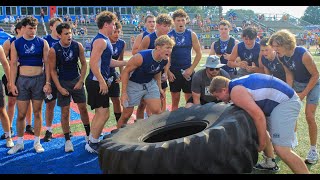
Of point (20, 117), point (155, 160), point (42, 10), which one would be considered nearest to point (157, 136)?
point (155, 160)

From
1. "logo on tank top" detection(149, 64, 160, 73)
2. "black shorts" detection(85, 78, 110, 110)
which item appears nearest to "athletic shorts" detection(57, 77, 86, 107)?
"black shorts" detection(85, 78, 110, 110)

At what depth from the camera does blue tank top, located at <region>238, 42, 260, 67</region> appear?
6238 millimetres

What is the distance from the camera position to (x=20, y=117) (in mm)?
5535

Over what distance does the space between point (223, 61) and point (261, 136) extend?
10.5 ft

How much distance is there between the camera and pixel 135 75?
17.8 ft

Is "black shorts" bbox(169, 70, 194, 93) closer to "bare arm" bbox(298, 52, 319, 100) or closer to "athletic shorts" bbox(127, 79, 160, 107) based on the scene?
"athletic shorts" bbox(127, 79, 160, 107)

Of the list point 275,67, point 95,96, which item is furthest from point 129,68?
point 275,67

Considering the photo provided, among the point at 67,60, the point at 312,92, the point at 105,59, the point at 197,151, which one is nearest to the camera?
the point at 197,151

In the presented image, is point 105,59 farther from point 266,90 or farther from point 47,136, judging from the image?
point 266,90

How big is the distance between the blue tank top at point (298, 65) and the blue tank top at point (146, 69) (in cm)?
167

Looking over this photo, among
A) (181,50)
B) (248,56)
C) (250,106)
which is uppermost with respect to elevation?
(181,50)

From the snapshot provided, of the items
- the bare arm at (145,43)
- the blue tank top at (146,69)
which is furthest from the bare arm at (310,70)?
the bare arm at (145,43)

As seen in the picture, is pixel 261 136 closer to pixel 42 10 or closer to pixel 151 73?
pixel 151 73

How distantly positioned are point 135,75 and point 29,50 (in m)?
1.62
